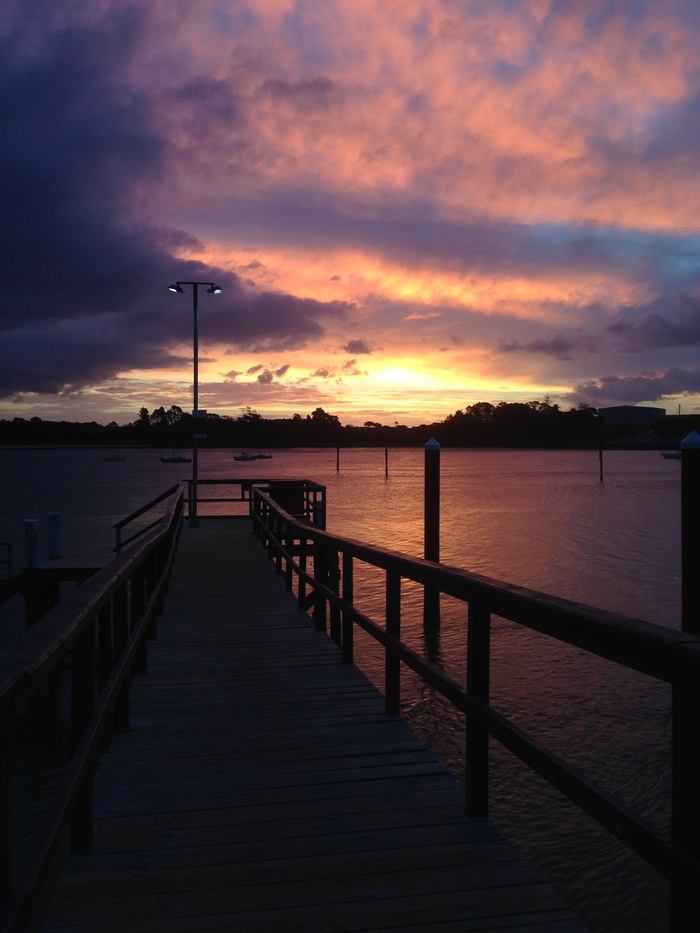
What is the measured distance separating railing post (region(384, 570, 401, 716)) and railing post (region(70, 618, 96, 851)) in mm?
1690

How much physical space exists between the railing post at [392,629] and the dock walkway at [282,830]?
91 millimetres

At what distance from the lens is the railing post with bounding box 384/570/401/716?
4020 millimetres

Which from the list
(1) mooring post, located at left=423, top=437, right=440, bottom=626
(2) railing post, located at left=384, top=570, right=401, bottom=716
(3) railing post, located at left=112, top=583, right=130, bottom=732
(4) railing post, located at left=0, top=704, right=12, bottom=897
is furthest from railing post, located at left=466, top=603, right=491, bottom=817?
(1) mooring post, located at left=423, top=437, right=440, bottom=626

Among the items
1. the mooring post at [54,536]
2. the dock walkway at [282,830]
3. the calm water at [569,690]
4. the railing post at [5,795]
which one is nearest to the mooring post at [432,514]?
the calm water at [569,690]

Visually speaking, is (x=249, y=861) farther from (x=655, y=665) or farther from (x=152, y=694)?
(x=152, y=694)

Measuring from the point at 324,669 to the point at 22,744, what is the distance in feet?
20.3

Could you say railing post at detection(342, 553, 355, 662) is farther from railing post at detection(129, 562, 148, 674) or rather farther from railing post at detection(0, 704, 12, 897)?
railing post at detection(0, 704, 12, 897)

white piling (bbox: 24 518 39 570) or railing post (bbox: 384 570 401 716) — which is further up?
railing post (bbox: 384 570 401 716)

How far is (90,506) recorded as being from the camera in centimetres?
5122

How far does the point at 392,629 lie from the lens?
406 centimetres

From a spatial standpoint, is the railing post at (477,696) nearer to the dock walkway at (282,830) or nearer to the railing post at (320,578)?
the dock walkway at (282,830)

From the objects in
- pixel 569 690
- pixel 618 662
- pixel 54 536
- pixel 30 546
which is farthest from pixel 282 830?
pixel 54 536

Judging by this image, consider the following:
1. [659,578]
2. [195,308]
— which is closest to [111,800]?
[195,308]

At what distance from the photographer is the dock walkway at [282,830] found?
2334 millimetres
